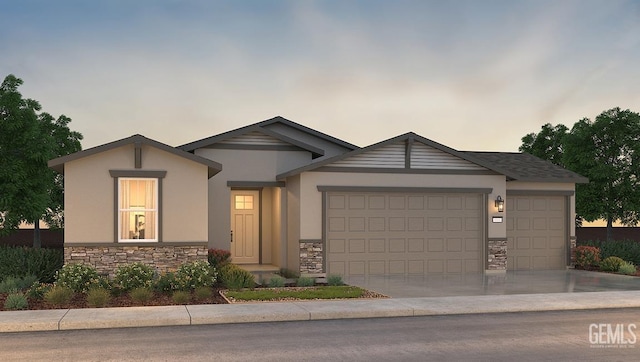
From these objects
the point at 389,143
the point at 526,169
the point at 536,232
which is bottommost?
the point at 536,232

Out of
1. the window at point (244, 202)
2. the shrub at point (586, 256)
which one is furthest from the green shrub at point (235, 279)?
the shrub at point (586, 256)

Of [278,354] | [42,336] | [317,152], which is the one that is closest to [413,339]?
[278,354]

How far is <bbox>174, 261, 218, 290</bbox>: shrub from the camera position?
1636cm

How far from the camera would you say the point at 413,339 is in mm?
10891

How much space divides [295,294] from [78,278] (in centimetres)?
541

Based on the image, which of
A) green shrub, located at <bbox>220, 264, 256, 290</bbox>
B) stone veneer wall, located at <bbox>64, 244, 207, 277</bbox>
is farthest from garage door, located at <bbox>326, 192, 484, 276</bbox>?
stone veneer wall, located at <bbox>64, 244, 207, 277</bbox>

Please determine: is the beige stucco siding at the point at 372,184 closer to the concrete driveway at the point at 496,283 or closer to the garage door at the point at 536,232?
the garage door at the point at 536,232

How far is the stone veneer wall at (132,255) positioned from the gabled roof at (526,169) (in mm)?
10328

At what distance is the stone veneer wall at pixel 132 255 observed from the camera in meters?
17.8

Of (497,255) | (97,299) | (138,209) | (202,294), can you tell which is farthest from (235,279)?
(497,255)

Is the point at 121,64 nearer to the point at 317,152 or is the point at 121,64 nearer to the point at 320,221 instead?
the point at 317,152

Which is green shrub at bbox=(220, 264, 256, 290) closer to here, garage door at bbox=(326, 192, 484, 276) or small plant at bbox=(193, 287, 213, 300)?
small plant at bbox=(193, 287, 213, 300)

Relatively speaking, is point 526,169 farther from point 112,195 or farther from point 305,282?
point 112,195

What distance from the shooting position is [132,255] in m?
18.1
